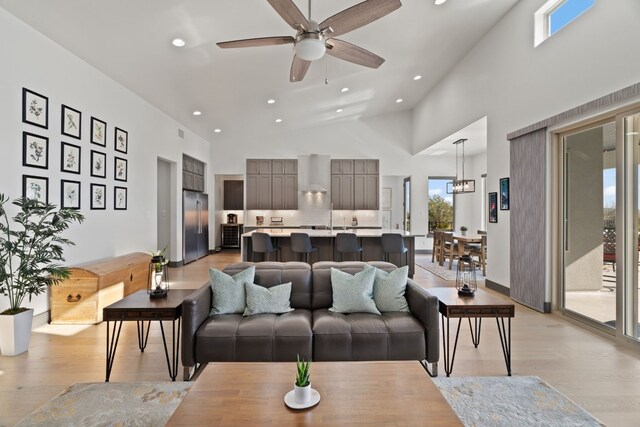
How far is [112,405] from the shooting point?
2.26 meters

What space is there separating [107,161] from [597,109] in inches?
242

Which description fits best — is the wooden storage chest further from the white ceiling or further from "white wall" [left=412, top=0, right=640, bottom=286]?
"white wall" [left=412, top=0, right=640, bottom=286]

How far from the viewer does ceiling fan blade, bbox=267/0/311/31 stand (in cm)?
243

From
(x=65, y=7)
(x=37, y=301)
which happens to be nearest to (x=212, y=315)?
(x=37, y=301)

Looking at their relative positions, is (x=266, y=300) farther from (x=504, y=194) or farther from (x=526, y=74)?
(x=526, y=74)

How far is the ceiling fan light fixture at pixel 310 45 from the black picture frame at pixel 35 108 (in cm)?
294

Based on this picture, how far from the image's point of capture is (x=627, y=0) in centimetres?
319

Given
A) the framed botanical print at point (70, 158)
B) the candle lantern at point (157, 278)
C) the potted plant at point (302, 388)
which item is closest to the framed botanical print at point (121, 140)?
the framed botanical print at point (70, 158)

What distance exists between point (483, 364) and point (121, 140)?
5.63m

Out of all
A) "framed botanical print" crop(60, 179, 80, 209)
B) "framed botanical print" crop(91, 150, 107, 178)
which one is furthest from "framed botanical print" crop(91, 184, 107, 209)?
"framed botanical print" crop(60, 179, 80, 209)

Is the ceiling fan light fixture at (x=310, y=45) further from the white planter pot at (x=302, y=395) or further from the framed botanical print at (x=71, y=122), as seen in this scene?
the framed botanical print at (x=71, y=122)

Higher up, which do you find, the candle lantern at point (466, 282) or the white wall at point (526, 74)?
the white wall at point (526, 74)

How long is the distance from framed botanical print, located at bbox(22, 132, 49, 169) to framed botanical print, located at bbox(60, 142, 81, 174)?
22cm

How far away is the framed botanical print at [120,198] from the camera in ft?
16.9
